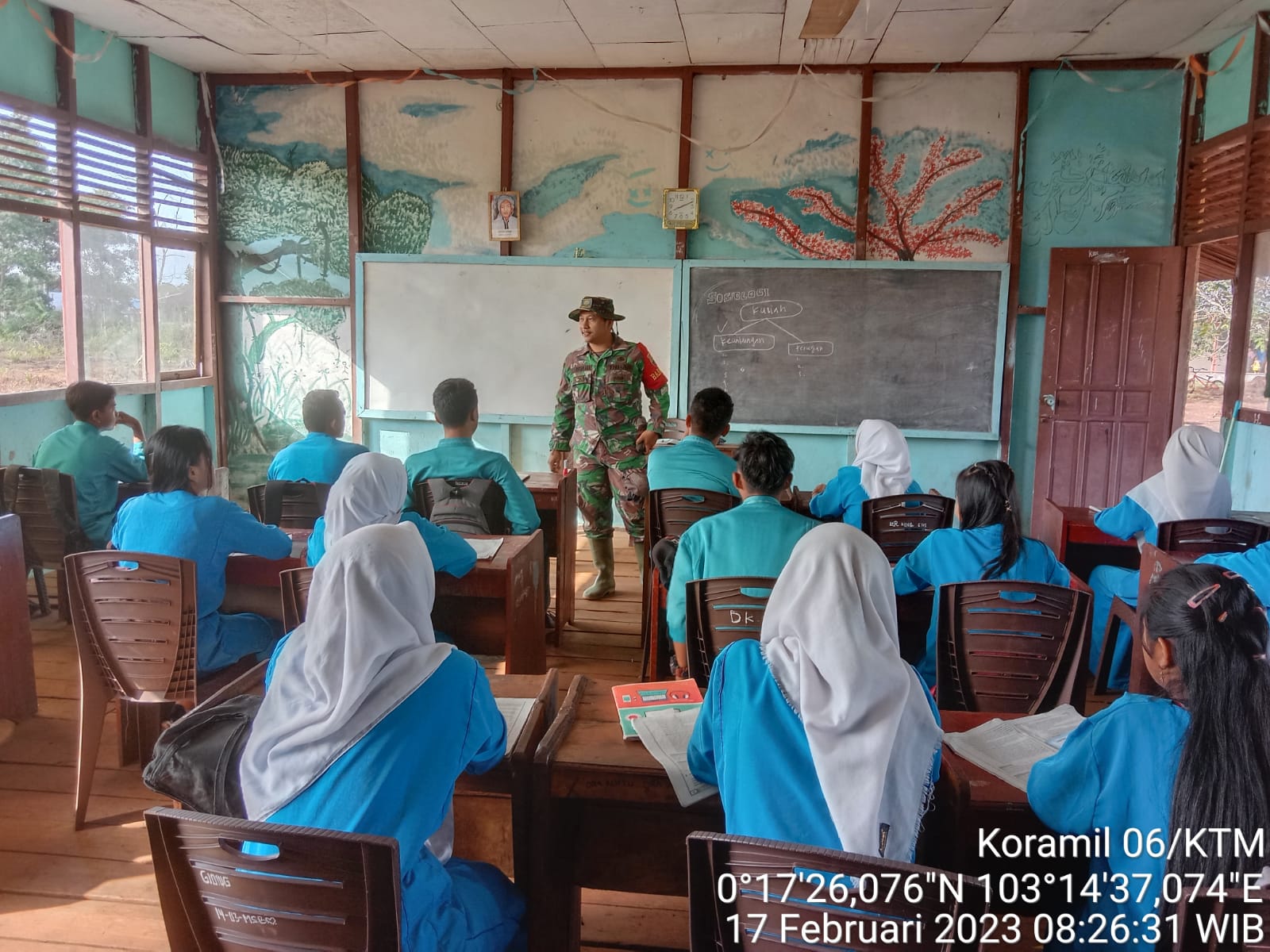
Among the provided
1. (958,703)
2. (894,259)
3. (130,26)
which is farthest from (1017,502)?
(130,26)

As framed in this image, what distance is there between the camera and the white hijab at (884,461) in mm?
3605

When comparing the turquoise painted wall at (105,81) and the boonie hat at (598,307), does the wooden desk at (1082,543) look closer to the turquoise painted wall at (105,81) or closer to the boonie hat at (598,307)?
the boonie hat at (598,307)

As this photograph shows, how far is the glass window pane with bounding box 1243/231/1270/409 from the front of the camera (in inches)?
189

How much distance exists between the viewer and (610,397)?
448 cm

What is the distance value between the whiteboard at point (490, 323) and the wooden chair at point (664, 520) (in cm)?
280

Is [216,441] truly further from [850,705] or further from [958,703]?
[850,705]

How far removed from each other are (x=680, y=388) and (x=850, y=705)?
5015mm

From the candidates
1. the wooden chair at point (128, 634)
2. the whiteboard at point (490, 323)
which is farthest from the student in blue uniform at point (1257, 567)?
the whiteboard at point (490, 323)

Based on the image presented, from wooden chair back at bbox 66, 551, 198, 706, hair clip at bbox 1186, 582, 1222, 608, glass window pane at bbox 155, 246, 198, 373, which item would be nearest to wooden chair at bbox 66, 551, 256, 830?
wooden chair back at bbox 66, 551, 198, 706

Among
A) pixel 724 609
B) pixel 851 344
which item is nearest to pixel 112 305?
pixel 851 344

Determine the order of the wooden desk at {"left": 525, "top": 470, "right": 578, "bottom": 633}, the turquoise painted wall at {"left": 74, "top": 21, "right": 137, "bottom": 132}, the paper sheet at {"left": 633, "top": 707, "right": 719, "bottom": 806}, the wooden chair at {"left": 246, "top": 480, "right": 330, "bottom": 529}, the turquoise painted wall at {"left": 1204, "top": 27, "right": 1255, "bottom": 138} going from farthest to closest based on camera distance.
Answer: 1. the turquoise painted wall at {"left": 74, "top": 21, "right": 137, "bottom": 132}
2. the turquoise painted wall at {"left": 1204, "top": 27, "right": 1255, "bottom": 138}
3. the wooden desk at {"left": 525, "top": 470, "right": 578, "bottom": 633}
4. the wooden chair at {"left": 246, "top": 480, "right": 330, "bottom": 529}
5. the paper sheet at {"left": 633, "top": 707, "right": 719, "bottom": 806}

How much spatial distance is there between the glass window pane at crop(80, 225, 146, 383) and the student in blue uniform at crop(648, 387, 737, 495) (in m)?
3.67

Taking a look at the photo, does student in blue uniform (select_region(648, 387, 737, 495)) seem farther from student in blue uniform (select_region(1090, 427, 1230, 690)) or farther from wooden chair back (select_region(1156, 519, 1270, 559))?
wooden chair back (select_region(1156, 519, 1270, 559))

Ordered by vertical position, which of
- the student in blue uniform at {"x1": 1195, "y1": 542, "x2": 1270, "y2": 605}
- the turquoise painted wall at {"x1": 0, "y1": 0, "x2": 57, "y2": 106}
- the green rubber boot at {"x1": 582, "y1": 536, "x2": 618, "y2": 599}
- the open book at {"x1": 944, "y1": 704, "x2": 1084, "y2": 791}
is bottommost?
the green rubber boot at {"x1": 582, "y1": 536, "x2": 618, "y2": 599}
